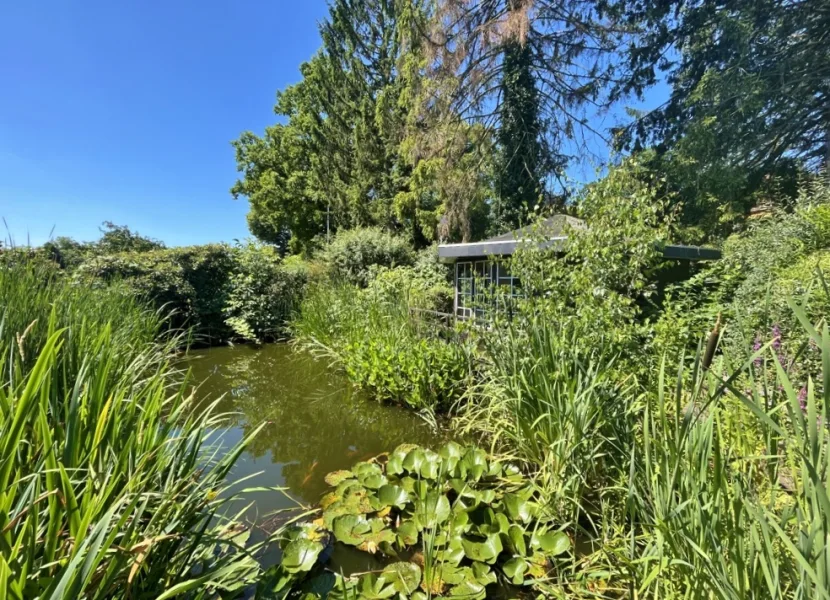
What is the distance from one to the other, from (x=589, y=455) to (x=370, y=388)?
118 inches

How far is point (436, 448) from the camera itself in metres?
3.36

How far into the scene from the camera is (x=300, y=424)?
3.90 m

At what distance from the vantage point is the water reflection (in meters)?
2.95

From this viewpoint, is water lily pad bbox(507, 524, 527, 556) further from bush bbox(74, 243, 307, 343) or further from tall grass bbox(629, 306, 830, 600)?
bush bbox(74, 243, 307, 343)

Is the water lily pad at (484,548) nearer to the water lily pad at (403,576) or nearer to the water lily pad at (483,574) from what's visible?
the water lily pad at (483,574)

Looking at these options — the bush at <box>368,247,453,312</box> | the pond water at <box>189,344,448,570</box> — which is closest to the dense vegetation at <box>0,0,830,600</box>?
the bush at <box>368,247,453,312</box>

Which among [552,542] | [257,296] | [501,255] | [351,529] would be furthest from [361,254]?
[552,542]

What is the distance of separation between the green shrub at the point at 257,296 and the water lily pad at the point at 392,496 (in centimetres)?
616

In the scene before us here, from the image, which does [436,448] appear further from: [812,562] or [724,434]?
[812,562]

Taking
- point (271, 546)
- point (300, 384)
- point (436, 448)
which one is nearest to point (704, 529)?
point (271, 546)

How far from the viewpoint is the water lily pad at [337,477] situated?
Answer: 8.68ft

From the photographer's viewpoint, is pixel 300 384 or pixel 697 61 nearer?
pixel 300 384

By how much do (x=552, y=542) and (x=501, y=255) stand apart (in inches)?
109

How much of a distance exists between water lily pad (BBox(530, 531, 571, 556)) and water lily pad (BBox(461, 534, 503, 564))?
181mm
